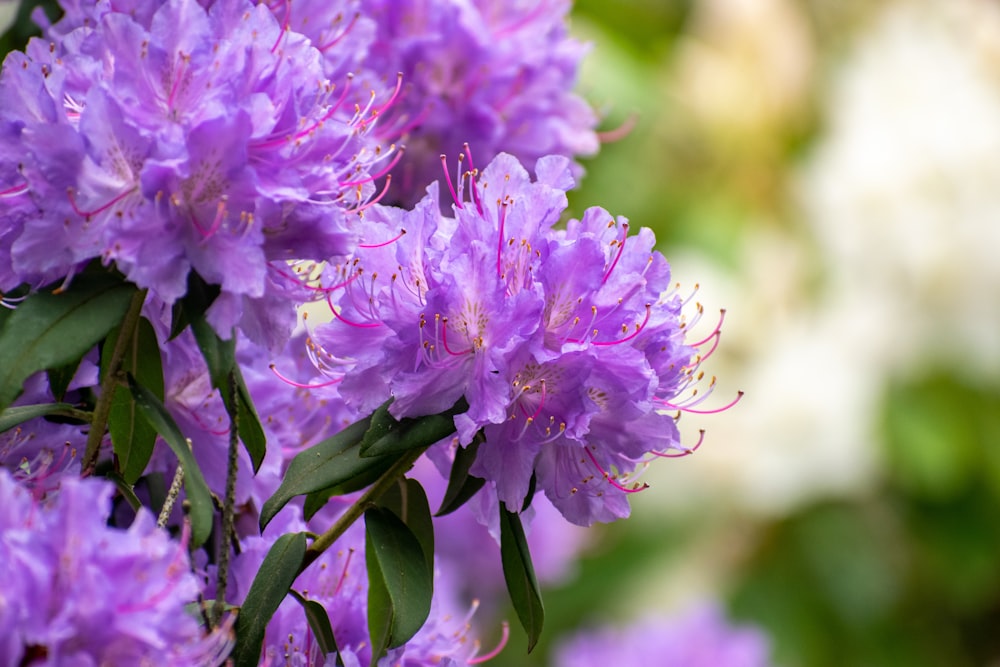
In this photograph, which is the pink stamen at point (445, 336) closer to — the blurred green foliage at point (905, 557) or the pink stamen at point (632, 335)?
the pink stamen at point (632, 335)

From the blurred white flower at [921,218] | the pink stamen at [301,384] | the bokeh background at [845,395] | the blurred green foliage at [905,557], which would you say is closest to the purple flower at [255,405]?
the pink stamen at [301,384]

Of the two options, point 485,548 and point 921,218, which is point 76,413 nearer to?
point 485,548

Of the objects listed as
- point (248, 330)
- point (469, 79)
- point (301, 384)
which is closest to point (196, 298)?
point (248, 330)

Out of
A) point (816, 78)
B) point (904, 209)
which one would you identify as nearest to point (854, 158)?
point (904, 209)

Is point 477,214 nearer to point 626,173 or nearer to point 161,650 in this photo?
point 161,650

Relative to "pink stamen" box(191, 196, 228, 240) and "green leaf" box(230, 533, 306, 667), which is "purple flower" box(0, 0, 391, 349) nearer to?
"pink stamen" box(191, 196, 228, 240)

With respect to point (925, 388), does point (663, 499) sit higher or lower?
lower
